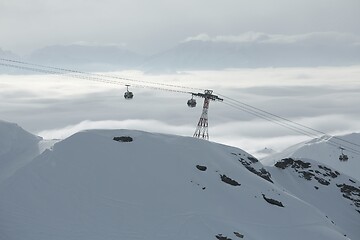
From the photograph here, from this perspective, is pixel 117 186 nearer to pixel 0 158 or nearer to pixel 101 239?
pixel 101 239

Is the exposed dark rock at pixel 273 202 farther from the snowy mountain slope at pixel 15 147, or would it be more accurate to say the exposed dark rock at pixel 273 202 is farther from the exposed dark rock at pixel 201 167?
the snowy mountain slope at pixel 15 147

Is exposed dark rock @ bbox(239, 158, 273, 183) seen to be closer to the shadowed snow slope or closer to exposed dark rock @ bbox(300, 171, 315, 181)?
exposed dark rock @ bbox(300, 171, 315, 181)

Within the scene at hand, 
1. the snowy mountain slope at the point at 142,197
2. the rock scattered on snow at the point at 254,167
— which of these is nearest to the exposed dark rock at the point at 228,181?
the snowy mountain slope at the point at 142,197

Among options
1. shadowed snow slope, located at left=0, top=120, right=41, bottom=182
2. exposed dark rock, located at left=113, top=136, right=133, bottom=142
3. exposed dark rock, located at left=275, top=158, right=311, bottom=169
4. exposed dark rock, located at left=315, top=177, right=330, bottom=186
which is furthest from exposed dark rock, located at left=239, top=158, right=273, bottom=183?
shadowed snow slope, located at left=0, top=120, right=41, bottom=182

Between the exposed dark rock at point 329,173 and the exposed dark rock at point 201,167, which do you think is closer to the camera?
the exposed dark rock at point 201,167

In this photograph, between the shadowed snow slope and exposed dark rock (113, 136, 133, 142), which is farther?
exposed dark rock (113, 136, 133, 142)
